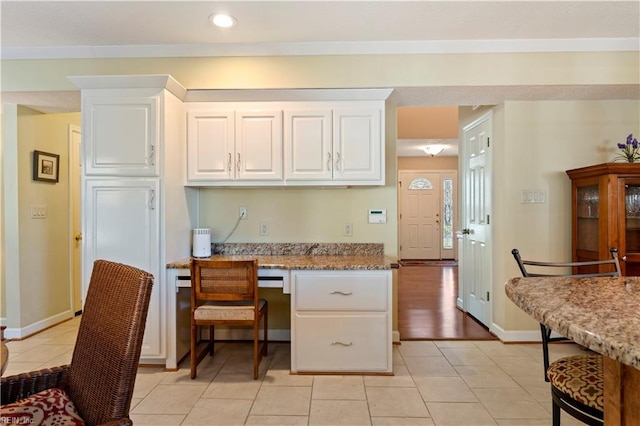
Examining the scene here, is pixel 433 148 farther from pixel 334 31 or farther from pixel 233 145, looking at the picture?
pixel 233 145

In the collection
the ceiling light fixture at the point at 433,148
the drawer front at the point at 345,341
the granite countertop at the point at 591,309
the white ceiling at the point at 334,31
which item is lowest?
the drawer front at the point at 345,341

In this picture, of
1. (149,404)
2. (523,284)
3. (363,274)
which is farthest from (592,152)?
(149,404)

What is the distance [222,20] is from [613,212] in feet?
10.2

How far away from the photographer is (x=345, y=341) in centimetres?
243

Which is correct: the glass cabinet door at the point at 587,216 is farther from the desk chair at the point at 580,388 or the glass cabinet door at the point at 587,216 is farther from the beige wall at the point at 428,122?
the beige wall at the point at 428,122

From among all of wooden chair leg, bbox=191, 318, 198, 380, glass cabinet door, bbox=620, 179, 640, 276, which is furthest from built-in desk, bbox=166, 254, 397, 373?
glass cabinet door, bbox=620, 179, 640, 276

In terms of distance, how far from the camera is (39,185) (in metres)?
3.38

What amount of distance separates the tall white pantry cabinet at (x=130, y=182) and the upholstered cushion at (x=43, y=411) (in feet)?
4.76

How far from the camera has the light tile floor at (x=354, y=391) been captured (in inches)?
77.7

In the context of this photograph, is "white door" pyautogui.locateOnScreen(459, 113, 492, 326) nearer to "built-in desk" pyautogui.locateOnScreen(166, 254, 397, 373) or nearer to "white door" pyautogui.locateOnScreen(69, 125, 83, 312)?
"built-in desk" pyautogui.locateOnScreen(166, 254, 397, 373)

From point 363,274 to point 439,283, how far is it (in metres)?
3.64

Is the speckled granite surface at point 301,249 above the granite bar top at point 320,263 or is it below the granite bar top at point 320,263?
above

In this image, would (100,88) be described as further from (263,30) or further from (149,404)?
(149,404)

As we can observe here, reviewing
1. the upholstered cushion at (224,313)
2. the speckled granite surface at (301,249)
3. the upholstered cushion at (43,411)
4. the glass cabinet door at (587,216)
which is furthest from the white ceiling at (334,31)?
the upholstered cushion at (43,411)
